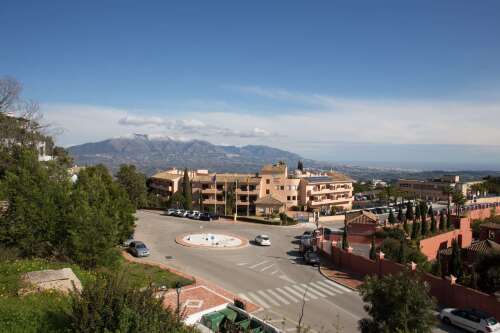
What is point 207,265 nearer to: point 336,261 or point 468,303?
point 336,261

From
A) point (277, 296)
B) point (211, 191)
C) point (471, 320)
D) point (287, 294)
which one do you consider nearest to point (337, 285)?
point (287, 294)

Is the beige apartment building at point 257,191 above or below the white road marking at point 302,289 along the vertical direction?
above

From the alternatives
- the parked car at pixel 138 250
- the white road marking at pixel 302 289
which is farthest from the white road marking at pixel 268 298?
the parked car at pixel 138 250

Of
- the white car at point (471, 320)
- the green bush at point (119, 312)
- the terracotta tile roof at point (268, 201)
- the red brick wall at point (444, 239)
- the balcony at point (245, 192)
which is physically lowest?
the red brick wall at point (444, 239)

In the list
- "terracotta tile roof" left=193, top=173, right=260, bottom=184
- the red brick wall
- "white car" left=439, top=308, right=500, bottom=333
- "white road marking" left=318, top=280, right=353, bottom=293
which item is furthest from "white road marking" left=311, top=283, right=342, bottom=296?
"terracotta tile roof" left=193, top=173, right=260, bottom=184

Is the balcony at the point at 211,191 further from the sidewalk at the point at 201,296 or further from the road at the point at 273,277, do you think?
the sidewalk at the point at 201,296

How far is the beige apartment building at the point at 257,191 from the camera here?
7319 cm

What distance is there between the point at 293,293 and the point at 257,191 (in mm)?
49289

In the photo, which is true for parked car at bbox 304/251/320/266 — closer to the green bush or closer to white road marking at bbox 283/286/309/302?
white road marking at bbox 283/286/309/302

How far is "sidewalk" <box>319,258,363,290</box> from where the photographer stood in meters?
27.9

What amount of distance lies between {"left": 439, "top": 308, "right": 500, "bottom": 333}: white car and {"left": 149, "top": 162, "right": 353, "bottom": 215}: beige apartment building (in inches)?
1899

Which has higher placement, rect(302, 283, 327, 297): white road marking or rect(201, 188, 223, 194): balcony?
rect(201, 188, 223, 194): balcony

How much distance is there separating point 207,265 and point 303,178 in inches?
2041

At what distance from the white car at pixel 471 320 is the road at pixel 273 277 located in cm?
78
